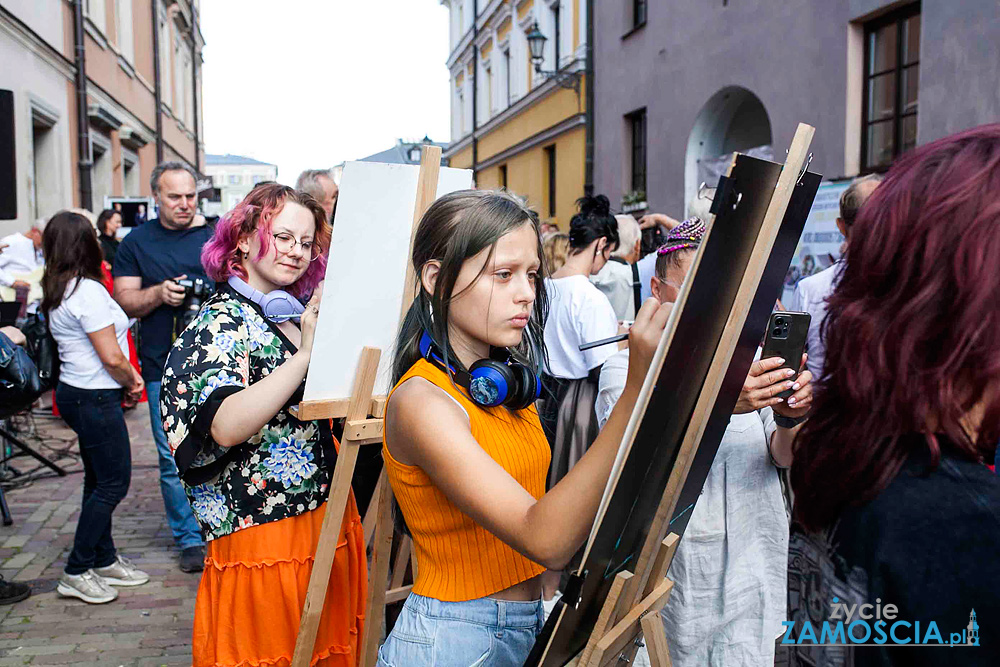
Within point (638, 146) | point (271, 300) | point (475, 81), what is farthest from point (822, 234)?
point (475, 81)

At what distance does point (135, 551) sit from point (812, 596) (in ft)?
15.0

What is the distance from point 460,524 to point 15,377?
3009 mm

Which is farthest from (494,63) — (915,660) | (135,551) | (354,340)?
(915,660)

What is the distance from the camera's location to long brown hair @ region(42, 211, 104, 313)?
4.11m

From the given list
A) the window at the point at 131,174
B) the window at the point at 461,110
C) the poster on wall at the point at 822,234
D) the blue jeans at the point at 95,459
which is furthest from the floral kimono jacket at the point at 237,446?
the window at the point at 461,110

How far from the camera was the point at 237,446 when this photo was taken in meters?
2.32

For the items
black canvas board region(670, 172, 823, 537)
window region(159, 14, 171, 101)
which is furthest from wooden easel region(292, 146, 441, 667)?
window region(159, 14, 171, 101)

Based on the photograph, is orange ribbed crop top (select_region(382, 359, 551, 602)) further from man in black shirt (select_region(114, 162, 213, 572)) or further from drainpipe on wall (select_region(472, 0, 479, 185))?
drainpipe on wall (select_region(472, 0, 479, 185))

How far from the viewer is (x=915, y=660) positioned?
108 cm

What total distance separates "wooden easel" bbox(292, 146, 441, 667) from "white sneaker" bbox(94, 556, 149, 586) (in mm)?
2230

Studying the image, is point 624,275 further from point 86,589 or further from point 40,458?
point 40,458

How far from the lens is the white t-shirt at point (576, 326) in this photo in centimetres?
415

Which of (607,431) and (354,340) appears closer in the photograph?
(607,431)

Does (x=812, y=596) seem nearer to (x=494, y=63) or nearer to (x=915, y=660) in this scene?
(x=915, y=660)
